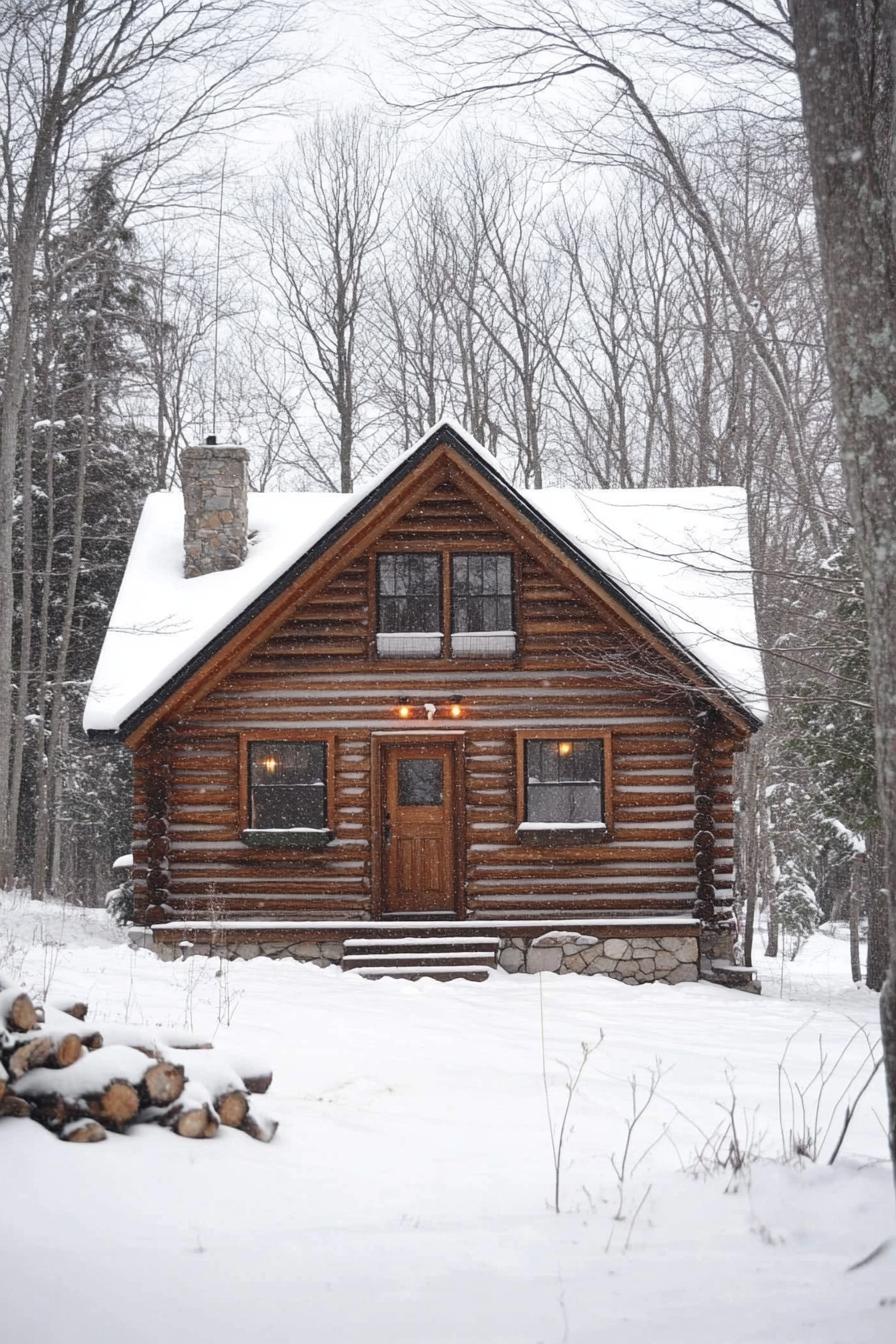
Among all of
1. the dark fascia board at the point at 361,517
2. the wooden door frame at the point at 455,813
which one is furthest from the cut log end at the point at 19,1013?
the wooden door frame at the point at 455,813

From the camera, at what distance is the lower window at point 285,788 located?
1298 centimetres

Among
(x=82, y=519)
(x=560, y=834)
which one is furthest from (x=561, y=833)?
(x=82, y=519)

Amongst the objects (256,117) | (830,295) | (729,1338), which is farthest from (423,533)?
(729,1338)

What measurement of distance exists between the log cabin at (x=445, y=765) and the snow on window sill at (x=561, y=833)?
25 millimetres

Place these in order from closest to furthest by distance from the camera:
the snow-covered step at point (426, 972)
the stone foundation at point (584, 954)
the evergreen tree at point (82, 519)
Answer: the snow-covered step at point (426, 972), the stone foundation at point (584, 954), the evergreen tree at point (82, 519)

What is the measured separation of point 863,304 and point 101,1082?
4365 mm

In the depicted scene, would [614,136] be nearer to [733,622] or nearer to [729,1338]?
[733,622]

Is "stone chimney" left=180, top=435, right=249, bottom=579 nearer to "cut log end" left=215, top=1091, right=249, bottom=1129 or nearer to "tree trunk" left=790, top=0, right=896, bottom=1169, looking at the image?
"cut log end" left=215, top=1091, right=249, bottom=1129

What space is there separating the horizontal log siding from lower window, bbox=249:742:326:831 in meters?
0.24

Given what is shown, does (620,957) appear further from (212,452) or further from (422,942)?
(212,452)

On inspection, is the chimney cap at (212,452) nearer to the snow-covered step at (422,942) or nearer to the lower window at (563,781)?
the lower window at (563,781)

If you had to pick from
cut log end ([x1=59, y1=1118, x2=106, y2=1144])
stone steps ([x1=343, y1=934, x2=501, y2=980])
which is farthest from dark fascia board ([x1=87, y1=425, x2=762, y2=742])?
cut log end ([x1=59, y1=1118, x2=106, y2=1144])

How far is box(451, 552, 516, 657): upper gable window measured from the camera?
13.1 m

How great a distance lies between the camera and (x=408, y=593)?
1324cm
